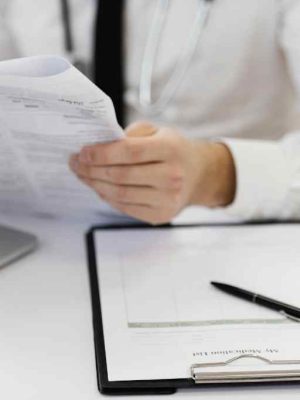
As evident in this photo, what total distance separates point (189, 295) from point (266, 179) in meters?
0.26

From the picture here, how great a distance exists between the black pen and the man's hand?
0.42ft

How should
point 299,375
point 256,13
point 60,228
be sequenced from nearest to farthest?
1. point 299,375
2. point 60,228
3. point 256,13

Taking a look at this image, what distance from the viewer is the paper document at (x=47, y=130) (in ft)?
1.85

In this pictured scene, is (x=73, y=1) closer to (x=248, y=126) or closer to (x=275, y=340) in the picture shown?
(x=248, y=126)

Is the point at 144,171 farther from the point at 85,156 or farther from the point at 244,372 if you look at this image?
the point at 244,372

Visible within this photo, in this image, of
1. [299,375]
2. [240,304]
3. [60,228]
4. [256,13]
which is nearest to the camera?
[299,375]

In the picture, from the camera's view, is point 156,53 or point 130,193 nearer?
point 130,193

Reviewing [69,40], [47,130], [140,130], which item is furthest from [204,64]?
[47,130]

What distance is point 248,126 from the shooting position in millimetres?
1108

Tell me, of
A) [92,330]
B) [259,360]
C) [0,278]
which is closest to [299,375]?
[259,360]

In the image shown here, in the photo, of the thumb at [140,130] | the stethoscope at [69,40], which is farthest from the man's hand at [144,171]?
the stethoscope at [69,40]

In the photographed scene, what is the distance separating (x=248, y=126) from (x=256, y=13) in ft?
0.62

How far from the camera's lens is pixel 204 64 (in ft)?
3.45

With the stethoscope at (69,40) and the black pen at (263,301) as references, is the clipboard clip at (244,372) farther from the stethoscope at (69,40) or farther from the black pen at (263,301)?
the stethoscope at (69,40)
